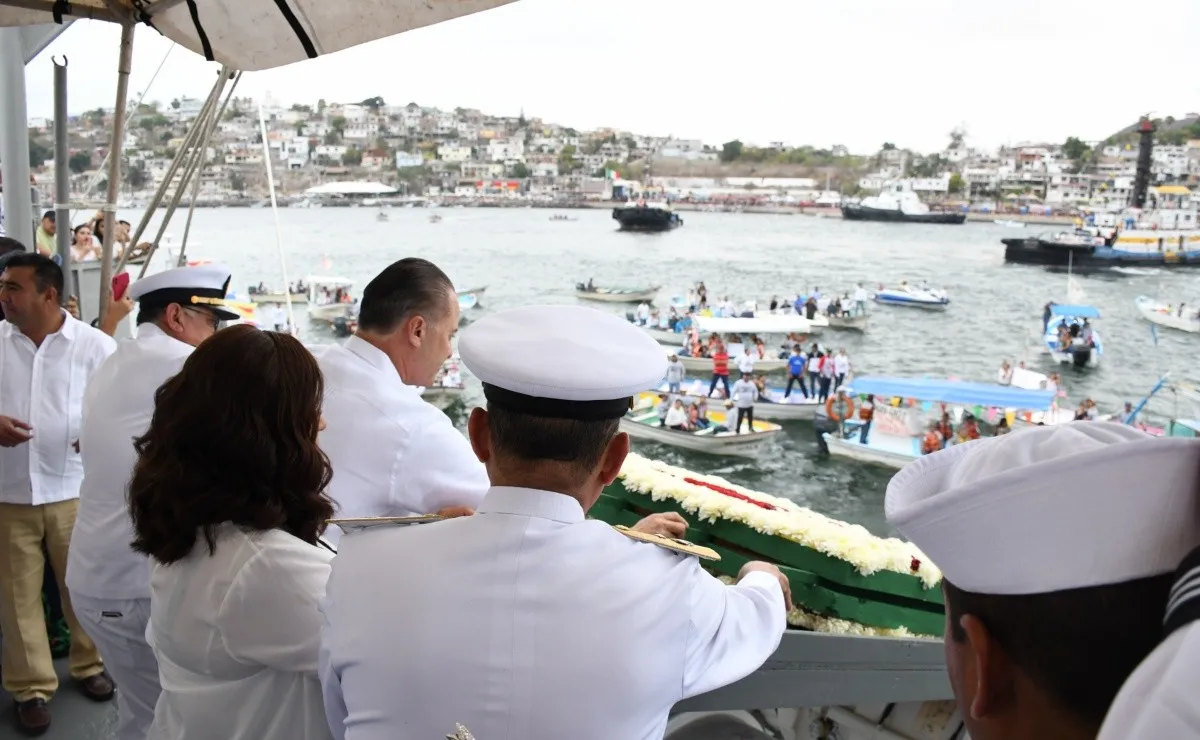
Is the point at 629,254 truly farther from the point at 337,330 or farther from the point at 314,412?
the point at 314,412

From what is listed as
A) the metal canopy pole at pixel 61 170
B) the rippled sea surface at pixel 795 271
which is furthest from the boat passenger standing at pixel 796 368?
the metal canopy pole at pixel 61 170

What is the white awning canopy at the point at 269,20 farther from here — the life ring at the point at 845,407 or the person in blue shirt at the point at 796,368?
the person in blue shirt at the point at 796,368

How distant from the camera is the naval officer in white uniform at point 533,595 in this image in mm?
859

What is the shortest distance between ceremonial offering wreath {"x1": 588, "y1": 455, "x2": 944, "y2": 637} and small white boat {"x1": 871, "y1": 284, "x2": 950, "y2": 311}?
54.0 metres

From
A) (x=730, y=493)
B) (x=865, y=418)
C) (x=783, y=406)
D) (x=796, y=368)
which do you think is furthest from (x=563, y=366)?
(x=783, y=406)

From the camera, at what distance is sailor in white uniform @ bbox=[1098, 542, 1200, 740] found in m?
0.40

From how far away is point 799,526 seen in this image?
1.52 meters

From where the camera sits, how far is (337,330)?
125 ft

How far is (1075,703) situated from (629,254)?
203ft

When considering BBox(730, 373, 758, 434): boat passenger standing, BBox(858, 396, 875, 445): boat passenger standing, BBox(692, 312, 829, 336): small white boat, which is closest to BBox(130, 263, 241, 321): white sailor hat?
BBox(730, 373, 758, 434): boat passenger standing

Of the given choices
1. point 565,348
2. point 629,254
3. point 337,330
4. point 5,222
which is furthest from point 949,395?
point 629,254

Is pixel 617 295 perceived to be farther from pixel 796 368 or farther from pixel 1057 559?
pixel 1057 559

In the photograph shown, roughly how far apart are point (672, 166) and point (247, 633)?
66827mm

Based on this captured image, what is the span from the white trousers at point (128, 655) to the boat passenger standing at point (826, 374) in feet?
79.9
